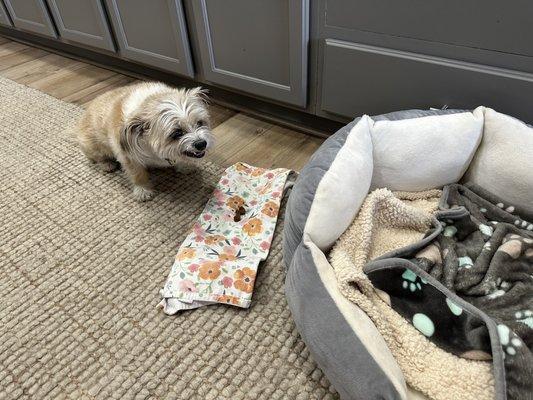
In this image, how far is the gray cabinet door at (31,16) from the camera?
2.38 meters

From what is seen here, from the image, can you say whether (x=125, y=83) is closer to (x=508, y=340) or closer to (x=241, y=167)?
(x=241, y=167)

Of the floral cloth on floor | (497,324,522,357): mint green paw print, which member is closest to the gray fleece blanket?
(497,324,522,357): mint green paw print

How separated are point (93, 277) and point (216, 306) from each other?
1.39ft

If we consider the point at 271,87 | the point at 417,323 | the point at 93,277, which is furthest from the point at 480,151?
the point at 93,277

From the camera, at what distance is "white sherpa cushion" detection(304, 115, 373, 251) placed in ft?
3.09

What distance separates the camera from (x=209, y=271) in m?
1.15

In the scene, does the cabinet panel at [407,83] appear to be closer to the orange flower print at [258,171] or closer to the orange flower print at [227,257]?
the orange flower print at [258,171]

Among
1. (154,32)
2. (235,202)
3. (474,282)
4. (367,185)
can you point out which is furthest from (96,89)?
(474,282)

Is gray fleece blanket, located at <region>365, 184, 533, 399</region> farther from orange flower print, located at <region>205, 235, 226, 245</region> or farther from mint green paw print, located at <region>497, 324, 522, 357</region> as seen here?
orange flower print, located at <region>205, 235, 226, 245</region>

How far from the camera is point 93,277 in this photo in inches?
47.6

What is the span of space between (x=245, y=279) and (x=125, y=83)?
1716mm

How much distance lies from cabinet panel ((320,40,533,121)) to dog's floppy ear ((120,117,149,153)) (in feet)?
2.33

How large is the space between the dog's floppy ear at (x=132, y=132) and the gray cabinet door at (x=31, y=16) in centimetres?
167

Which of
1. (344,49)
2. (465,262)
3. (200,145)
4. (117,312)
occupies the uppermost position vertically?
(344,49)
